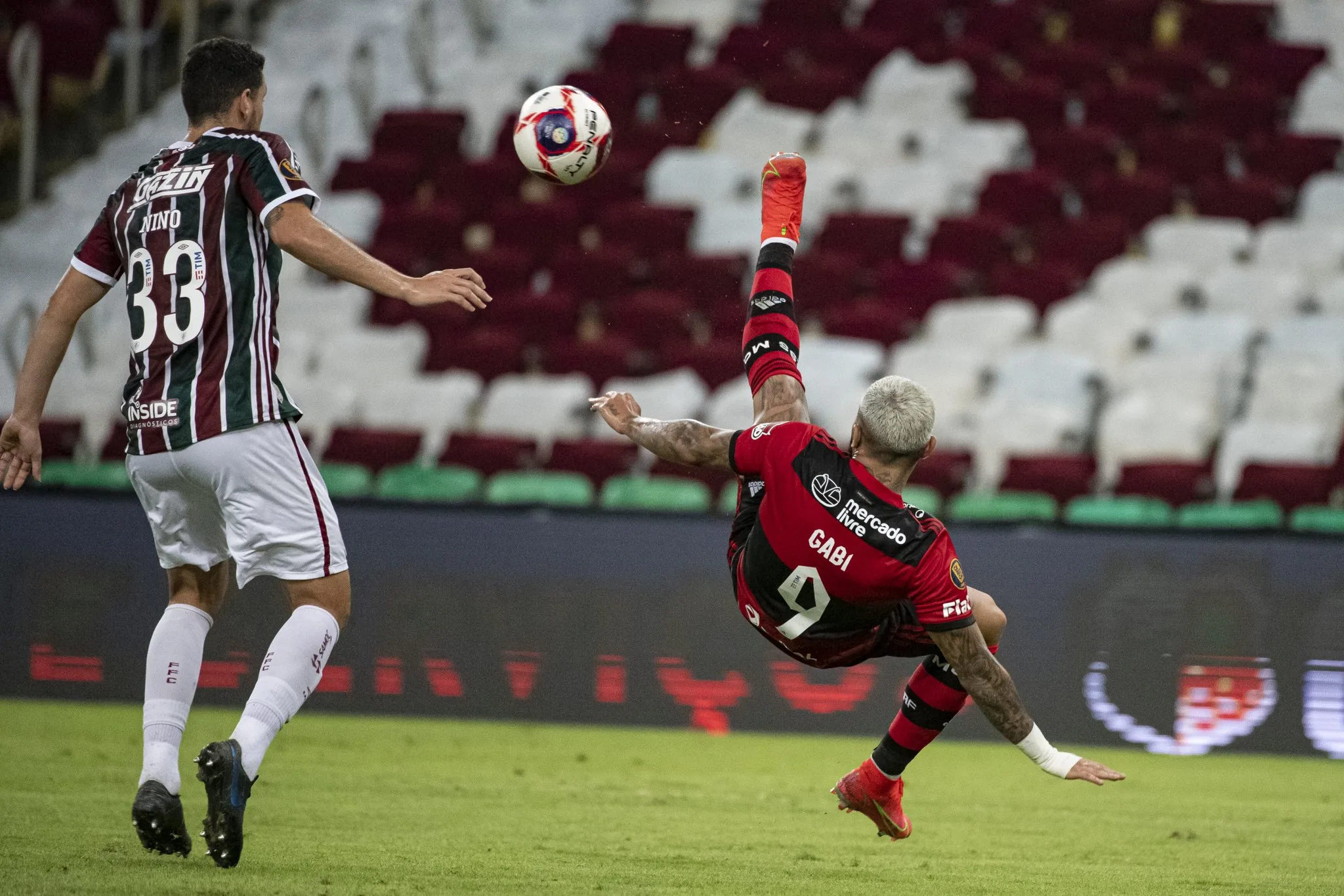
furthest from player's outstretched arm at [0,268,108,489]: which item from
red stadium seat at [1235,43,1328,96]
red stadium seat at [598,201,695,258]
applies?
red stadium seat at [1235,43,1328,96]

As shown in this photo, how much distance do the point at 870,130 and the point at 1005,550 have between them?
21.5ft

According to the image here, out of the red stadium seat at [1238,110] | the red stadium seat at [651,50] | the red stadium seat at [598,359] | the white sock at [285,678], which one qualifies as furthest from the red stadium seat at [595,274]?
the white sock at [285,678]

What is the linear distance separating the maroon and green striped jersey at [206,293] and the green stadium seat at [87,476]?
4.17 meters

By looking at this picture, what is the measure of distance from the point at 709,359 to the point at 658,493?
2.14 meters

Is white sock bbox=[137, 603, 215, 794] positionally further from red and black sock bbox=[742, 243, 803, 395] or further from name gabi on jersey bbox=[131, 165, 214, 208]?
red and black sock bbox=[742, 243, 803, 395]

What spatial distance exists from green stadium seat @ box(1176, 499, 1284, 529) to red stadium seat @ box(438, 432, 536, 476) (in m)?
3.91

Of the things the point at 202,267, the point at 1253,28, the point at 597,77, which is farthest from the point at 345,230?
the point at 202,267

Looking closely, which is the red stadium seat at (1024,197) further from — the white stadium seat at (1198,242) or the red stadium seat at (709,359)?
the red stadium seat at (709,359)

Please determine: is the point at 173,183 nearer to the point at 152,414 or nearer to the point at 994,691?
the point at 152,414

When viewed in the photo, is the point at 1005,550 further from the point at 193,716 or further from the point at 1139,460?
the point at 193,716

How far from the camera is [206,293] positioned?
159 inches

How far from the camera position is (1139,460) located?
9.27 meters

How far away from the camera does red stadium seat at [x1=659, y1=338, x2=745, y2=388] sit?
10602mm

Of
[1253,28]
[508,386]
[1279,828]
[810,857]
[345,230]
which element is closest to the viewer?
[810,857]
